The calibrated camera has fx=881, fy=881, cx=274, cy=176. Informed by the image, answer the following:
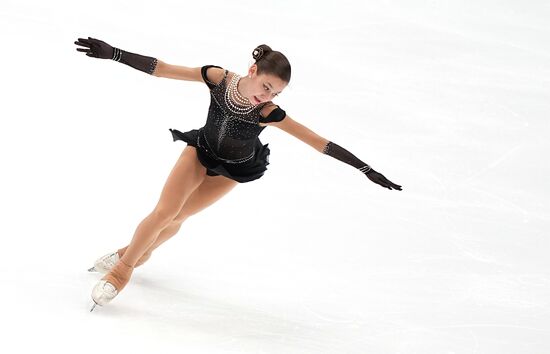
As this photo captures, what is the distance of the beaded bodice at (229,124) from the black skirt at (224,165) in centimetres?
3

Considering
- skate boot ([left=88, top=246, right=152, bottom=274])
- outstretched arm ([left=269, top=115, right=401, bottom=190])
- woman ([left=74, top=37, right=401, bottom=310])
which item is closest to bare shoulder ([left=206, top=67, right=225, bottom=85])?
woman ([left=74, top=37, right=401, bottom=310])

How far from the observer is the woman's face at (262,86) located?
150 inches

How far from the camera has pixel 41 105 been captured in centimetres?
612

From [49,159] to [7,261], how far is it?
1.34 metres

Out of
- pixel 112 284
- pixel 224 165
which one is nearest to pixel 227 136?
pixel 224 165

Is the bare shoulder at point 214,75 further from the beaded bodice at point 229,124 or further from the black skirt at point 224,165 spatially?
the black skirt at point 224,165

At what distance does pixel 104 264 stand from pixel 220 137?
856 mm

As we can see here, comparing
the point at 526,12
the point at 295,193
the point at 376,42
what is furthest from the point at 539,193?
the point at 526,12

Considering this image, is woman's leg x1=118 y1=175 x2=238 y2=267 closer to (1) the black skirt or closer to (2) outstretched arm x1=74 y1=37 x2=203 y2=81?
(1) the black skirt

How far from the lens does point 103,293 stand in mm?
3832

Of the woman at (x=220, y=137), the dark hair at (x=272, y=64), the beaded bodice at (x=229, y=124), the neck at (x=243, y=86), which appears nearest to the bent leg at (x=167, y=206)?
the woman at (x=220, y=137)

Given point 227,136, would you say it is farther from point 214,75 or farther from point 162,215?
point 162,215

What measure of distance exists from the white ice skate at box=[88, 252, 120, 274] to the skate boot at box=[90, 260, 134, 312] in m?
0.24

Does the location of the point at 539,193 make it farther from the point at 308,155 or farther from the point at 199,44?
the point at 199,44
